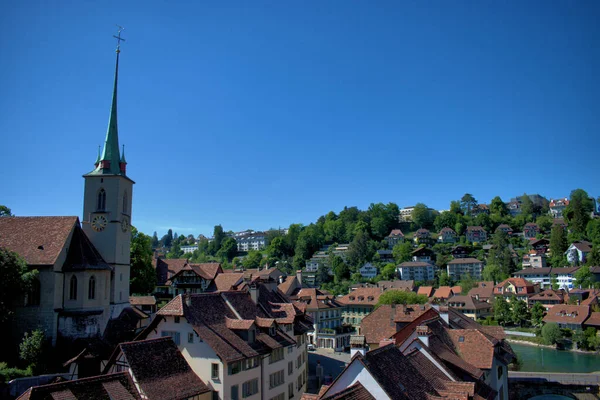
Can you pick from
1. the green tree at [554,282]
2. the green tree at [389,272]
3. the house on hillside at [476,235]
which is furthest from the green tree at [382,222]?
the green tree at [554,282]

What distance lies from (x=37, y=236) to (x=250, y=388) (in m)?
20.2

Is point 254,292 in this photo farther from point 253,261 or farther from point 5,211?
point 253,261

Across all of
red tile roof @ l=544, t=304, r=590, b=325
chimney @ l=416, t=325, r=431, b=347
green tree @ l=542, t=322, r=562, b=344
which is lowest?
green tree @ l=542, t=322, r=562, b=344

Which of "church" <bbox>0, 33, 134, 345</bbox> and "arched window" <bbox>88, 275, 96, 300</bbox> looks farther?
"arched window" <bbox>88, 275, 96, 300</bbox>

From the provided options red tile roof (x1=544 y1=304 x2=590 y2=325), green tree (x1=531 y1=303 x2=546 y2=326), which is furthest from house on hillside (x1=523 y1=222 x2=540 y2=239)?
red tile roof (x1=544 y1=304 x2=590 y2=325)

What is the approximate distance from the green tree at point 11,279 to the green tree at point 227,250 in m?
156

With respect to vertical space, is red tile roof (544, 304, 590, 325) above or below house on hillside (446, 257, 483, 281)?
below

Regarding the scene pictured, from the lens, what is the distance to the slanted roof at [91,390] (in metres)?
18.1

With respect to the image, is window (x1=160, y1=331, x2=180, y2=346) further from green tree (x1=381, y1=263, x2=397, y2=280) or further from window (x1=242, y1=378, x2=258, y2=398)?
green tree (x1=381, y1=263, x2=397, y2=280)

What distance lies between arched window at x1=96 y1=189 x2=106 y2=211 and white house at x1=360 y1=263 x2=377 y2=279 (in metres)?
111

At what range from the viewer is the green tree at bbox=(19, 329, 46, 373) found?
101 feet

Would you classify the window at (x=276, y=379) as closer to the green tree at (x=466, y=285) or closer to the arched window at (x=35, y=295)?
the arched window at (x=35, y=295)

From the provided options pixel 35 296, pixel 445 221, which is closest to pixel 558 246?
pixel 445 221

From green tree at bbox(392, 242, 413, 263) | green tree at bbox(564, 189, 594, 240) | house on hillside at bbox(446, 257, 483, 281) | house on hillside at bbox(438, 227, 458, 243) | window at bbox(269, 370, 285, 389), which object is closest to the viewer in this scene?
window at bbox(269, 370, 285, 389)
